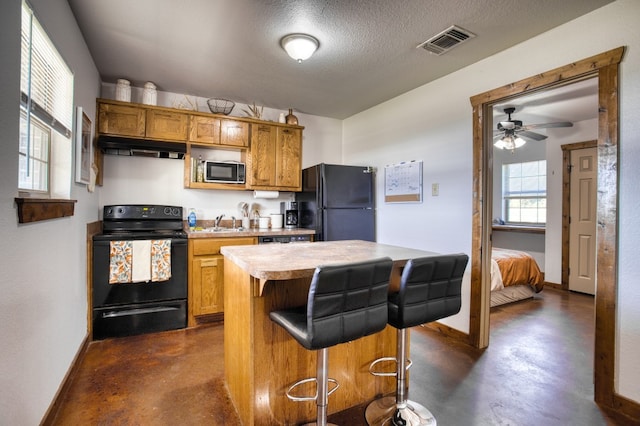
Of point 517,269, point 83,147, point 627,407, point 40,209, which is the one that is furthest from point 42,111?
point 517,269

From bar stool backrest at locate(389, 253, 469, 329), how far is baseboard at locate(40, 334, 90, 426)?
6.23 ft

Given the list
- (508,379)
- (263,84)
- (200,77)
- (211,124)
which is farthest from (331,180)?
(508,379)

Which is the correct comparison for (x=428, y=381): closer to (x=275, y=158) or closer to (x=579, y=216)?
(x=275, y=158)

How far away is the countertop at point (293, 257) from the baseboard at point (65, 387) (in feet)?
4.07

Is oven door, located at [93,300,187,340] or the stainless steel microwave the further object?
the stainless steel microwave

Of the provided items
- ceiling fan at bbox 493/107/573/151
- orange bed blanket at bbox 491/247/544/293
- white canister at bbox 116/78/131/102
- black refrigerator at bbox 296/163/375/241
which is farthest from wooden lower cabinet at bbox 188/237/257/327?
ceiling fan at bbox 493/107/573/151

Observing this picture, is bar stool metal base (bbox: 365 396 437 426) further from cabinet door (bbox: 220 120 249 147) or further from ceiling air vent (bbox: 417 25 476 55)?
cabinet door (bbox: 220 120 249 147)

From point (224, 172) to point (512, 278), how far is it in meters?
3.79

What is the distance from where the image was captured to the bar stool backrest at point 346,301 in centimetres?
124

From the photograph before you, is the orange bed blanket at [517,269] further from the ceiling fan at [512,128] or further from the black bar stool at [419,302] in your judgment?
the black bar stool at [419,302]

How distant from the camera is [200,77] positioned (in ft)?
10.4

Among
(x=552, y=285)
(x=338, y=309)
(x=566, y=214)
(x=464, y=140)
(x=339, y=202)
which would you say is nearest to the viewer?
(x=338, y=309)

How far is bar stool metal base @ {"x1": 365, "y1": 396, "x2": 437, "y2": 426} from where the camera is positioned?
5.49 ft

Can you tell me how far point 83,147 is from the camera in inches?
95.7
